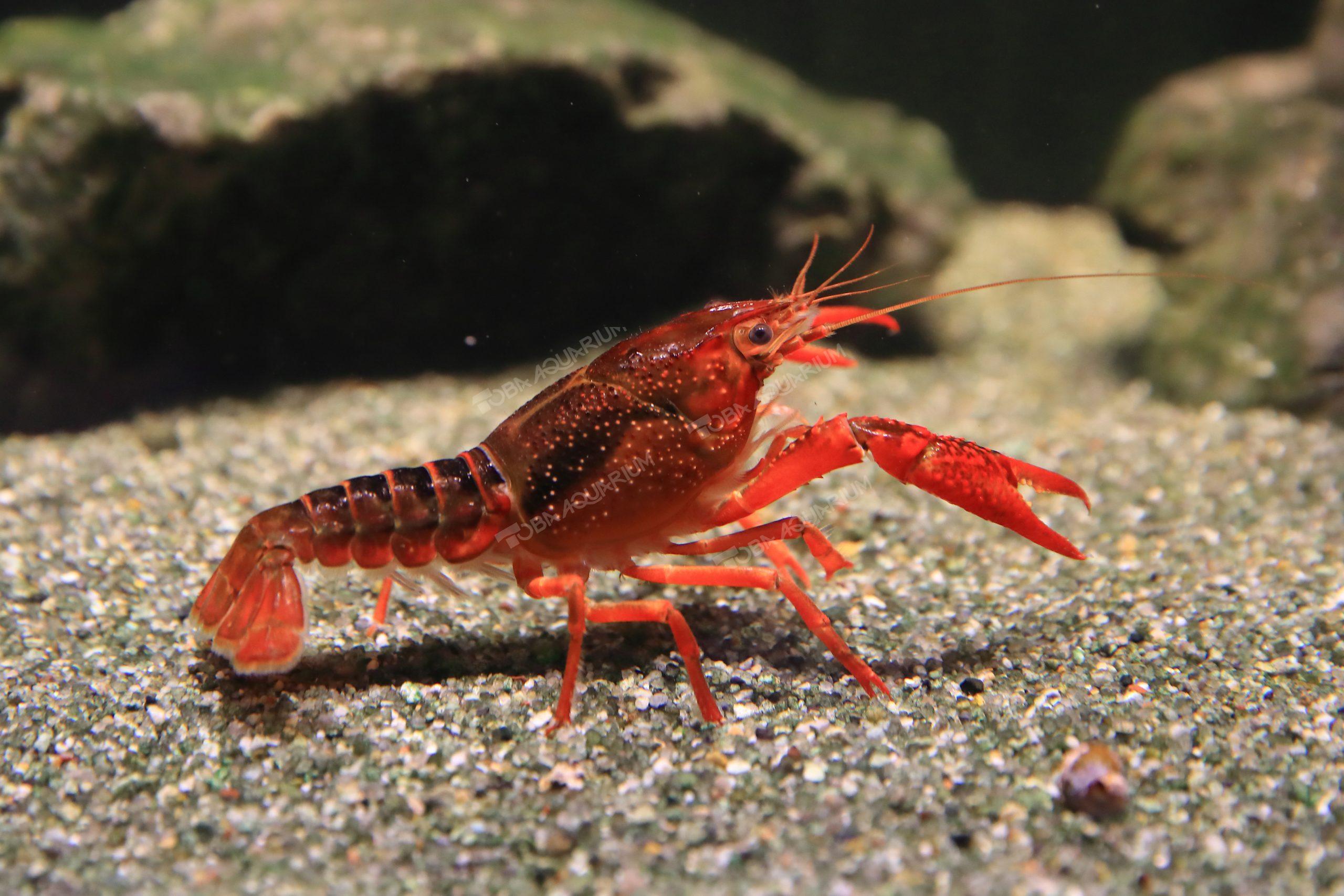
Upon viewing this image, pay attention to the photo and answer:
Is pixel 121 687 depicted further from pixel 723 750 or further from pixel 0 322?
pixel 0 322

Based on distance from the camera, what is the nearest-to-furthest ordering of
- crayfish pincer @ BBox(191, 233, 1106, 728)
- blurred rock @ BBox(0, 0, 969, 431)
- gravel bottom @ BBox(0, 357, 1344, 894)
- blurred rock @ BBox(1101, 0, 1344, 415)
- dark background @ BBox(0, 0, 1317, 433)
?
gravel bottom @ BBox(0, 357, 1344, 894), crayfish pincer @ BBox(191, 233, 1106, 728), blurred rock @ BBox(0, 0, 969, 431), dark background @ BBox(0, 0, 1317, 433), blurred rock @ BBox(1101, 0, 1344, 415)

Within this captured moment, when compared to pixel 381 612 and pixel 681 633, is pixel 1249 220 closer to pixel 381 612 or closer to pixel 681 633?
pixel 681 633

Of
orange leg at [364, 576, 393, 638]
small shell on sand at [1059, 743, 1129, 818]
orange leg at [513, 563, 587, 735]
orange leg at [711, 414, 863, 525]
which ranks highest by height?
orange leg at [711, 414, 863, 525]

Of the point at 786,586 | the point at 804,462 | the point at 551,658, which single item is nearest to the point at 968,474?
the point at 804,462

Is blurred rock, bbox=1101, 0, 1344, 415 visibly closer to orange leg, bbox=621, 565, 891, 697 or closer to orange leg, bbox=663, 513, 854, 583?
orange leg, bbox=663, 513, 854, 583

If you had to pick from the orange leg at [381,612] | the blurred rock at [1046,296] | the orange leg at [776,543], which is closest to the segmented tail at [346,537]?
the orange leg at [381,612]

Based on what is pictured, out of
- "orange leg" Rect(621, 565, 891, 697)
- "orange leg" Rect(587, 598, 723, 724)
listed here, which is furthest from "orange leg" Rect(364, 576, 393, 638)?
"orange leg" Rect(621, 565, 891, 697)

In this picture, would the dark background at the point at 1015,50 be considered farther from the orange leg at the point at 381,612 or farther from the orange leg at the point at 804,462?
the orange leg at the point at 381,612
